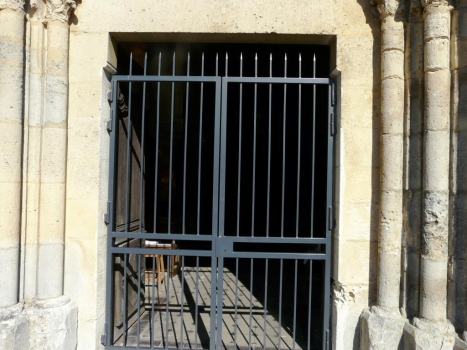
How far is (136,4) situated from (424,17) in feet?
7.29

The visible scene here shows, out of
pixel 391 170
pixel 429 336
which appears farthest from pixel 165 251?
pixel 429 336

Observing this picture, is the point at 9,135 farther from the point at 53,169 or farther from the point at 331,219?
the point at 331,219

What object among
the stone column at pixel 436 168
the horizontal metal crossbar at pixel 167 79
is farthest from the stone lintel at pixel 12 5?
the stone column at pixel 436 168

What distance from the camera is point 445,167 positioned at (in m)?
2.75

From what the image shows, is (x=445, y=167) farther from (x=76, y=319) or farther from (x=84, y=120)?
(x=76, y=319)

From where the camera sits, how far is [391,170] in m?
2.90

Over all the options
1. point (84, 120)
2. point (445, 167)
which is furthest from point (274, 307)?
point (84, 120)

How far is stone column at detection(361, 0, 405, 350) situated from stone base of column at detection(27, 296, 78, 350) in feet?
7.38

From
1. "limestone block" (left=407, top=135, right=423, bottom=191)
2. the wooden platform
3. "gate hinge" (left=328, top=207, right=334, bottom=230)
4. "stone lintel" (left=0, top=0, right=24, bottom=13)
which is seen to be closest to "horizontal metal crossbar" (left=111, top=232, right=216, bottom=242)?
the wooden platform

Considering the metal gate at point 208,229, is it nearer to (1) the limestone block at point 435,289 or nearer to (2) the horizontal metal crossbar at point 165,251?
(2) the horizontal metal crossbar at point 165,251

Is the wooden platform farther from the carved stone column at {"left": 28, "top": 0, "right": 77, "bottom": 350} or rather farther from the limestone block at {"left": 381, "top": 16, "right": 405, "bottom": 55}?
the limestone block at {"left": 381, "top": 16, "right": 405, "bottom": 55}

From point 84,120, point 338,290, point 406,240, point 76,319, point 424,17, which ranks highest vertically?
point 424,17

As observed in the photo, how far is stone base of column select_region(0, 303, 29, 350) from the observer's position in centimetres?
275

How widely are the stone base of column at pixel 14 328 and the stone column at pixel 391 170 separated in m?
2.53
